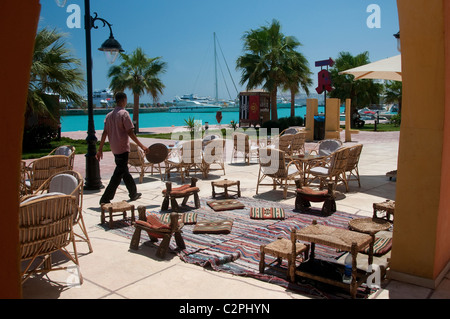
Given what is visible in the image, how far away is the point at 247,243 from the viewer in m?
4.70

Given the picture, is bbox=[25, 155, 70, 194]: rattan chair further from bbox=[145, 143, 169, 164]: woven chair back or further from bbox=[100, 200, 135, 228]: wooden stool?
bbox=[145, 143, 169, 164]: woven chair back

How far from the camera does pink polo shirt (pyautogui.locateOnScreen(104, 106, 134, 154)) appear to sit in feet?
20.2

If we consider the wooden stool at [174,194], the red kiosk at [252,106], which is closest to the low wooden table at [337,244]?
the wooden stool at [174,194]

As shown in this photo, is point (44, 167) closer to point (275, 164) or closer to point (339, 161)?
point (275, 164)

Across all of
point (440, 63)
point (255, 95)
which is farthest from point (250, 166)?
point (255, 95)

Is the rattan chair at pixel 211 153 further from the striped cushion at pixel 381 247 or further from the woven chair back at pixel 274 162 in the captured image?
the striped cushion at pixel 381 247

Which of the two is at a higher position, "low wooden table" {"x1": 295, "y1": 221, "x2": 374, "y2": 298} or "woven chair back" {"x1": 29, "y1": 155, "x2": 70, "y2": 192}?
"woven chair back" {"x1": 29, "y1": 155, "x2": 70, "y2": 192}

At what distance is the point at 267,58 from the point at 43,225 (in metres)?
23.3

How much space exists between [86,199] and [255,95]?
22144mm

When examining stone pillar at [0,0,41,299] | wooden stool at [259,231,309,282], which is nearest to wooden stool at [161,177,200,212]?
wooden stool at [259,231,309,282]

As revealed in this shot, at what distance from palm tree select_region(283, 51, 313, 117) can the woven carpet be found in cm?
1959

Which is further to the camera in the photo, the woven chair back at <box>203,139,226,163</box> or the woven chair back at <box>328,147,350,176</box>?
the woven chair back at <box>203,139,226,163</box>

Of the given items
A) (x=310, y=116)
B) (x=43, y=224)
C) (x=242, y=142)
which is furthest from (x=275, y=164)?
(x=310, y=116)

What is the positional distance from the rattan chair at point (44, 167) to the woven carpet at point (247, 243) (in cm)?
131
